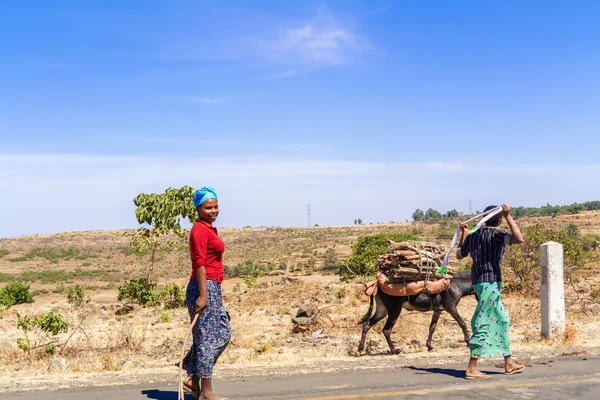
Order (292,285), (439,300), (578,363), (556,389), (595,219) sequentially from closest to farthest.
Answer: (556,389) < (578,363) < (439,300) < (292,285) < (595,219)

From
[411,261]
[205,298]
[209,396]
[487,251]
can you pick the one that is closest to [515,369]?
[487,251]

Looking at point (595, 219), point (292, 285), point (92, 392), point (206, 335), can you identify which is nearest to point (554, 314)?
point (206, 335)

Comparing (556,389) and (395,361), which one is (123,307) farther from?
(556,389)

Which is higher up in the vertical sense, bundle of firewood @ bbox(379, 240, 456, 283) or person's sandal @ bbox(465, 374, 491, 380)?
bundle of firewood @ bbox(379, 240, 456, 283)

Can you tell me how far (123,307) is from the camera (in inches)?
795

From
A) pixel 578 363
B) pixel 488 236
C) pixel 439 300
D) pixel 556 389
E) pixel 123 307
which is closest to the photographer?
pixel 556 389

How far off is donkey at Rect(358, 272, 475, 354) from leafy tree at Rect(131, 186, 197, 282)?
434 inches

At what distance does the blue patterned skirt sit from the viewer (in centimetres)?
664

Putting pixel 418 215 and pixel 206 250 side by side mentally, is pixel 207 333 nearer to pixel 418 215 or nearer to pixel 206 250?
pixel 206 250

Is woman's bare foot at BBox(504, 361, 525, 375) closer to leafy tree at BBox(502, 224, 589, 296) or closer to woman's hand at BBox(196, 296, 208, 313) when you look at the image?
woman's hand at BBox(196, 296, 208, 313)

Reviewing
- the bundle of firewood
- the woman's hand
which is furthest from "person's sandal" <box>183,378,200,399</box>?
the bundle of firewood

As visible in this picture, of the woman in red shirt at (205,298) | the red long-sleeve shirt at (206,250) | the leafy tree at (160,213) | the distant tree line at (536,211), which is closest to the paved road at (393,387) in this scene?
the woman in red shirt at (205,298)

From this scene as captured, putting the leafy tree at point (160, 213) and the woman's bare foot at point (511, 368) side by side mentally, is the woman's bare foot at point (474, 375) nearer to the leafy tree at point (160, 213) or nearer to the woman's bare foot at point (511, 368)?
the woman's bare foot at point (511, 368)

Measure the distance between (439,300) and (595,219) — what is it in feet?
219
